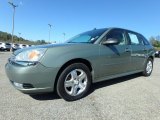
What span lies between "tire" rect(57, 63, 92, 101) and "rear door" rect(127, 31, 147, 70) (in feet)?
6.14

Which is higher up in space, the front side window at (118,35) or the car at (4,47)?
the car at (4,47)

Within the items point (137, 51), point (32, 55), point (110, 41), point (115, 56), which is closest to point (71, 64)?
point (32, 55)

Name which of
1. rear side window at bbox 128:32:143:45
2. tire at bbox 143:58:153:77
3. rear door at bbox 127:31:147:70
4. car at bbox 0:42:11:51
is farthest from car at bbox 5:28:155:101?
car at bbox 0:42:11:51

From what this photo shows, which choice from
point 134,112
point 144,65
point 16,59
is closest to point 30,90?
point 16,59

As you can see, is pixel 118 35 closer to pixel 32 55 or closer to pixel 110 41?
pixel 110 41

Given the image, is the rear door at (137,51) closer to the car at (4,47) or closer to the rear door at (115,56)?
the rear door at (115,56)

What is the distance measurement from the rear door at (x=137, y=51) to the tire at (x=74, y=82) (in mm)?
1873

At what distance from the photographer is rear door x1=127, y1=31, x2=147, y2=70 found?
5478 mm

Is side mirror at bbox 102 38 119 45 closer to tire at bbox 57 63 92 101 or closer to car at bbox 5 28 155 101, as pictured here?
car at bbox 5 28 155 101

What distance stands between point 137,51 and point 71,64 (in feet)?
8.43

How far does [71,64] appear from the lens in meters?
3.83

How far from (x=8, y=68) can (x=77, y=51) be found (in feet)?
4.39

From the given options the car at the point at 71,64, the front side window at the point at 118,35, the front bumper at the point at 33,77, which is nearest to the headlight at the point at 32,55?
the car at the point at 71,64

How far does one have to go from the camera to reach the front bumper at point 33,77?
3.39m
